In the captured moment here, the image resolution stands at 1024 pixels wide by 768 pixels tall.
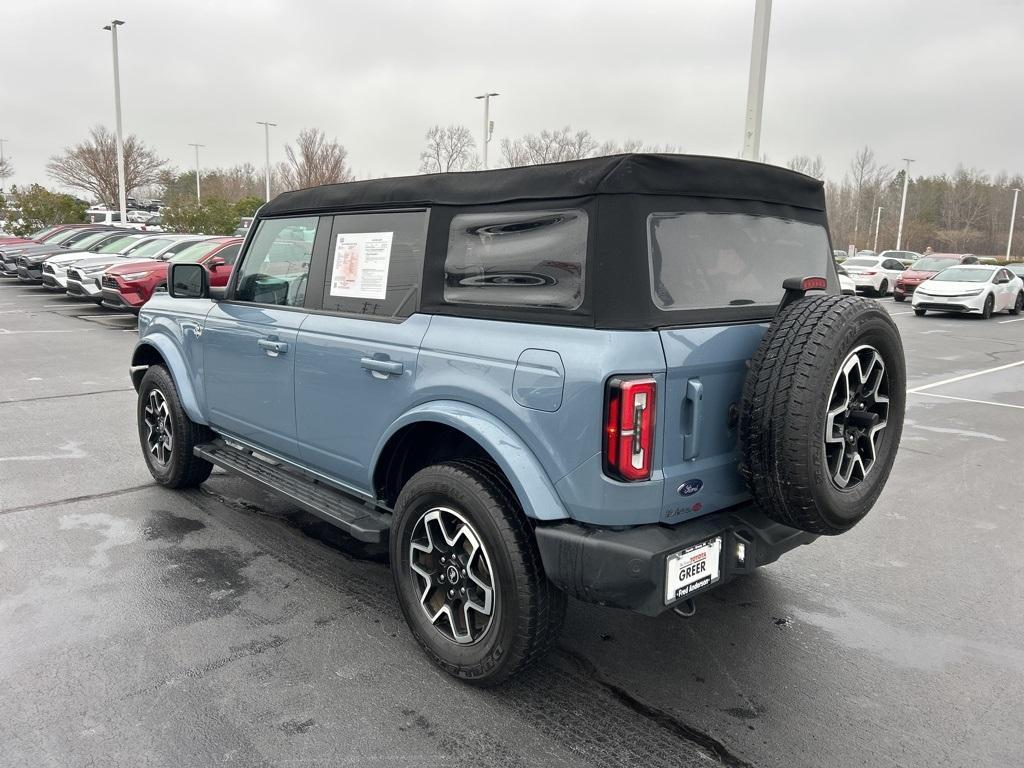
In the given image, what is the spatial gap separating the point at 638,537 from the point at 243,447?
112 inches

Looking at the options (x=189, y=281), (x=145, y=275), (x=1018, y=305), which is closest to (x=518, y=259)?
(x=189, y=281)

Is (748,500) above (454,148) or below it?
below

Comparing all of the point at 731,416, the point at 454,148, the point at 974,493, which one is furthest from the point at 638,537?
the point at 454,148

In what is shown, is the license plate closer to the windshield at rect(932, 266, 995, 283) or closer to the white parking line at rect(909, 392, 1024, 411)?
the white parking line at rect(909, 392, 1024, 411)

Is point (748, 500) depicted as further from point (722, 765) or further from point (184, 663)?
point (184, 663)

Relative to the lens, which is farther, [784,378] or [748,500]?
[748,500]

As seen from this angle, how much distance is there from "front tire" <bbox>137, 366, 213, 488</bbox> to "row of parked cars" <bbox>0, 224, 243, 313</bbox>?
6024mm

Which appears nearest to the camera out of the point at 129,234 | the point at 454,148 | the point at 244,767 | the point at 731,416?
the point at 244,767

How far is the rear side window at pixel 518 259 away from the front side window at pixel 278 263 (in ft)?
3.84

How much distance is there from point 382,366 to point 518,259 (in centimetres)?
76

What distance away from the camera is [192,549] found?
170 inches

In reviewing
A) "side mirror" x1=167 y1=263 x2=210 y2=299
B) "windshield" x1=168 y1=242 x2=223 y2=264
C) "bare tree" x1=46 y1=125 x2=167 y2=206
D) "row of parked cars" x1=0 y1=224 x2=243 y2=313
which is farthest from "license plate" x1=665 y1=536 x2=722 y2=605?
"bare tree" x1=46 y1=125 x2=167 y2=206

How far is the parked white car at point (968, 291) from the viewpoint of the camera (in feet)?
62.2

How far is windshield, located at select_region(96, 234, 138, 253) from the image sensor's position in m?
19.2
